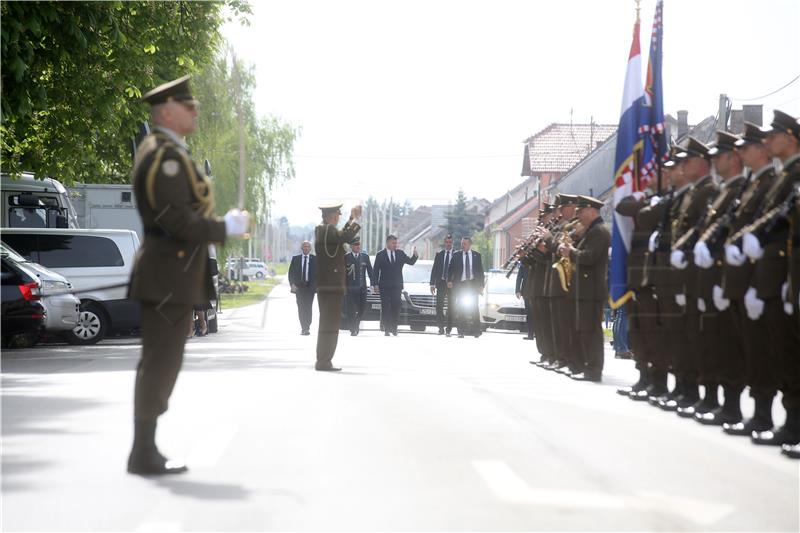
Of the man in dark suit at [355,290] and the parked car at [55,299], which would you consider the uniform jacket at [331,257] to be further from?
the man in dark suit at [355,290]

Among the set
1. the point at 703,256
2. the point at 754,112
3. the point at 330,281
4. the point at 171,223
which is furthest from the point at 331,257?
the point at 754,112

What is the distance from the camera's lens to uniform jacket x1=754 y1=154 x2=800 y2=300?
8.75 meters

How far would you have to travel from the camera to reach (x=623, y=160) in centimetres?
1451

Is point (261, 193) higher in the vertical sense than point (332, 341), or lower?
higher

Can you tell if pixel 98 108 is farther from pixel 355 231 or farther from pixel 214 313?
pixel 355 231

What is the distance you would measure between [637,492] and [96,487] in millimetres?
2822

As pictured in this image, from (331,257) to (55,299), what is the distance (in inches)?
238

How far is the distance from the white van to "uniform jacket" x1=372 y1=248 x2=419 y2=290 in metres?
6.20

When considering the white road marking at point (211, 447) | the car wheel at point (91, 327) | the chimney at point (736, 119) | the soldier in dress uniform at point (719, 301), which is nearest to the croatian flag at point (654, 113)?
the soldier in dress uniform at point (719, 301)

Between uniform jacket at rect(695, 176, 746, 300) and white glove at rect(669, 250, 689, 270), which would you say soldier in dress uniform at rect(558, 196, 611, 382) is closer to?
white glove at rect(669, 250, 689, 270)

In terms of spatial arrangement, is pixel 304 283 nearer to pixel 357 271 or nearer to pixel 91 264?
pixel 357 271

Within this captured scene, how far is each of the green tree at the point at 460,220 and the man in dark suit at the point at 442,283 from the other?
4043 inches

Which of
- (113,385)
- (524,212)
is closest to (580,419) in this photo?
(113,385)

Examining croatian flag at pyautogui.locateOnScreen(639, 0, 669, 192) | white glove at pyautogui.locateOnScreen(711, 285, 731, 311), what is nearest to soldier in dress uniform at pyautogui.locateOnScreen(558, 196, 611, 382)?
croatian flag at pyautogui.locateOnScreen(639, 0, 669, 192)
